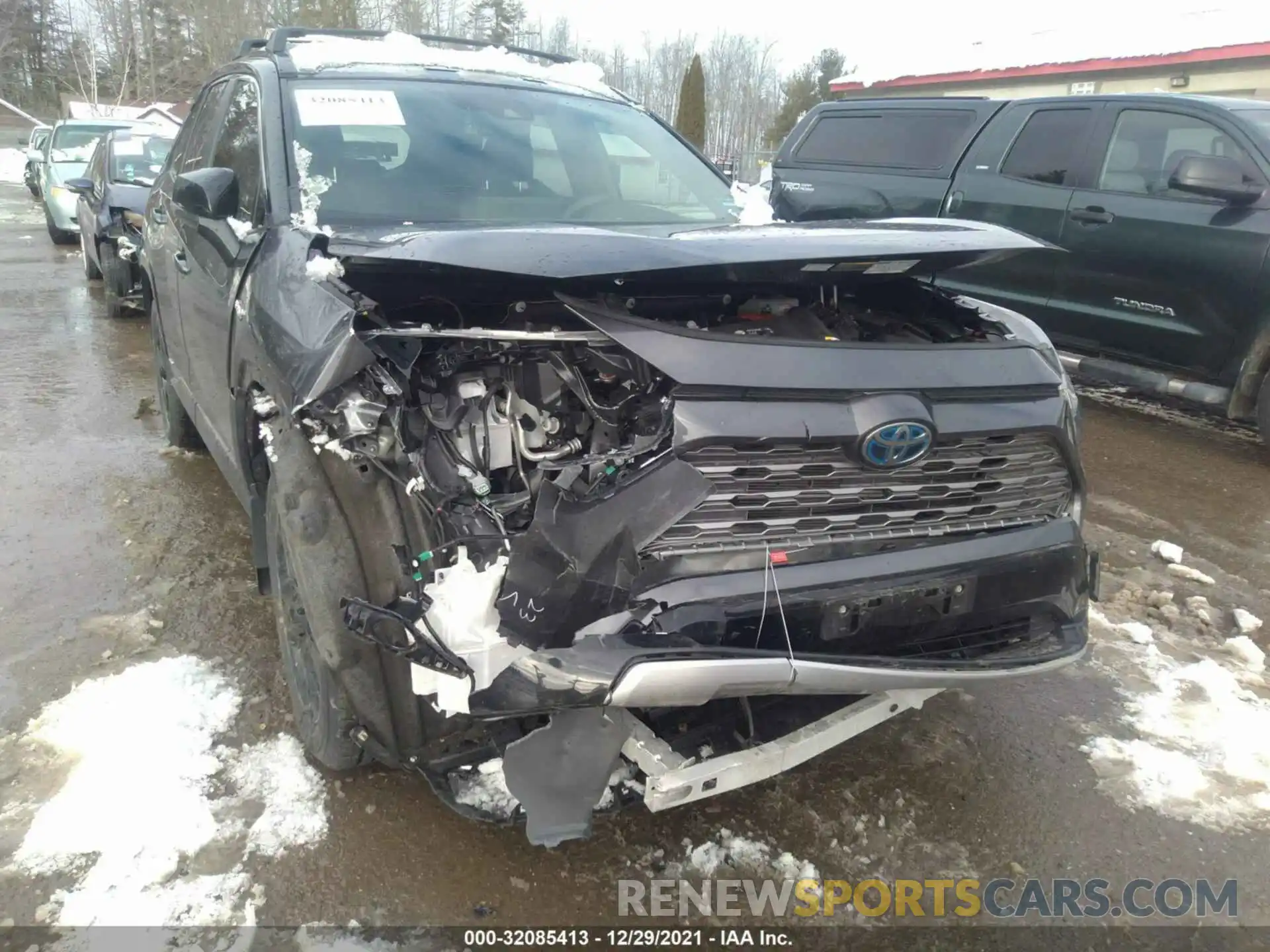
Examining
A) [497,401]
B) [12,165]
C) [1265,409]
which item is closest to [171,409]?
[497,401]

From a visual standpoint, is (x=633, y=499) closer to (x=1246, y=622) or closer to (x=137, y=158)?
(x=1246, y=622)

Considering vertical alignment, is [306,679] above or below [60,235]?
above

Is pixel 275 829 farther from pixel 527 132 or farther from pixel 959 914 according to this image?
pixel 527 132

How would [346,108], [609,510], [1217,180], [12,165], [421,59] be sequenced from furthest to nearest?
[12,165] → [1217,180] → [421,59] → [346,108] → [609,510]

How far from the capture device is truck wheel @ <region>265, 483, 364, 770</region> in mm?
2268

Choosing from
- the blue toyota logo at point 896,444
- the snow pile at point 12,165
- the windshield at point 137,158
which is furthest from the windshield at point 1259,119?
the snow pile at point 12,165

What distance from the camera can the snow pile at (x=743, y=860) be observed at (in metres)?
2.36

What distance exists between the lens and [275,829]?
240 cm

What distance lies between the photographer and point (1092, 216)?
19.7 ft

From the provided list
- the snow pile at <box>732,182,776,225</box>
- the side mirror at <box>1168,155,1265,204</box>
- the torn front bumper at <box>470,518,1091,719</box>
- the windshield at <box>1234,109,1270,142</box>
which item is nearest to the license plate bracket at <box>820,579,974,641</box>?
the torn front bumper at <box>470,518,1091,719</box>

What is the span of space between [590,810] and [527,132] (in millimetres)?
2562

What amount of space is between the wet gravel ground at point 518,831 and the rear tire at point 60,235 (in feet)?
34.7

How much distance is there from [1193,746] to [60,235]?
1587cm

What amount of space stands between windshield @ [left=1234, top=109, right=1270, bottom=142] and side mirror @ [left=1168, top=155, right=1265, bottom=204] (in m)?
0.37
